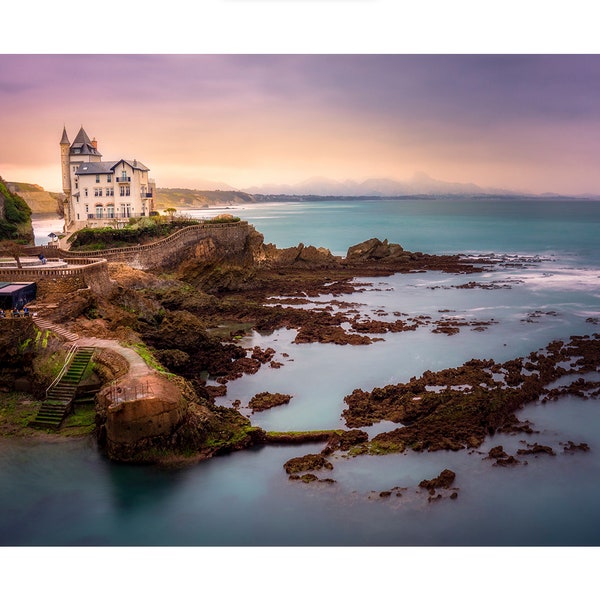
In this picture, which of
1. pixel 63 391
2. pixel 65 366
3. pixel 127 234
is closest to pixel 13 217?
pixel 127 234

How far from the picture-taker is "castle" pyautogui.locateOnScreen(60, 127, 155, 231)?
20625mm

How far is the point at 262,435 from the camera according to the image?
8516 millimetres

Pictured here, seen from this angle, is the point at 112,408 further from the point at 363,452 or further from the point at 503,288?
the point at 503,288

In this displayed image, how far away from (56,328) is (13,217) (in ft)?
28.4

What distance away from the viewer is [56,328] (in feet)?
33.7

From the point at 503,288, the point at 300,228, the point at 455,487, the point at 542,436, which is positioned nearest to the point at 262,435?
the point at 455,487

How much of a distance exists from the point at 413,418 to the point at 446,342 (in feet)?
15.5

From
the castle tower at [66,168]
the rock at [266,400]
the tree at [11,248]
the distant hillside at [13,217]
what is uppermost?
the castle tower at [66,168]

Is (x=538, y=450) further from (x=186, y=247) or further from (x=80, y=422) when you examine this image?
(x=186, y=247)

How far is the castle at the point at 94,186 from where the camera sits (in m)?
20.6

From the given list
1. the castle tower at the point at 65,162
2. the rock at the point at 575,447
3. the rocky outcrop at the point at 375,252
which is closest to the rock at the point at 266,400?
the rock at the point at 575,447

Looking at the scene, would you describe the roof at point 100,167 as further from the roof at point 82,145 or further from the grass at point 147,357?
the grass at point 147,357

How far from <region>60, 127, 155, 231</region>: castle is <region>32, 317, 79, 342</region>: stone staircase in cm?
1074

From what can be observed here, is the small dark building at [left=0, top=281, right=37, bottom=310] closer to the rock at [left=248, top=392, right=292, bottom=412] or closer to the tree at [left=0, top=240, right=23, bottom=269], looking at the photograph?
the tree at [left=0, top=240, right=23, bottom=269]
